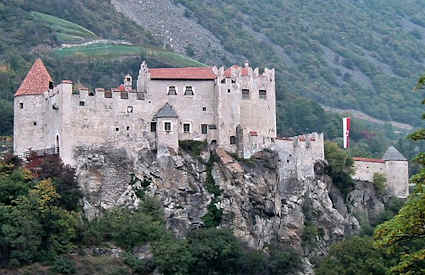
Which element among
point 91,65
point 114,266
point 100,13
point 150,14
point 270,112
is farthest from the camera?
point 150,14

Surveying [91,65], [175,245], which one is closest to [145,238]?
[175,245]

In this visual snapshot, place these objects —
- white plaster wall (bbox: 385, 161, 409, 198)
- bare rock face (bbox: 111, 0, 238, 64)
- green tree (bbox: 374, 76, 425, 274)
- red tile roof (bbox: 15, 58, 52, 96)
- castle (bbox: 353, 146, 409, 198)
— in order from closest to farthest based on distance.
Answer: green tree (bbox: 374, 76, 425, 274) < red tile roof (bbox: 15, 58, 52, 96) < castle (bbox: 353, 146, 409, 198) < white plaster wall (bbox: 385, 161, 409, 198) < bare rock face (bbox: 111, 0, 238, 64)

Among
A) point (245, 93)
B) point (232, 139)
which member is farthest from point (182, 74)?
point (232, 139)

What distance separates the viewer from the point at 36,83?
8762 cm

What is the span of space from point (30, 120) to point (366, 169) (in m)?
32.3

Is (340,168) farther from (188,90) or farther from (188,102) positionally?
(188,90)

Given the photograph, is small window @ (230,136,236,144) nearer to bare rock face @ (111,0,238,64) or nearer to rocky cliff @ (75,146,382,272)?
rocky cliff @ (75,146,382,272)

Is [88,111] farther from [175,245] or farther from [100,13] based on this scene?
[100,13]

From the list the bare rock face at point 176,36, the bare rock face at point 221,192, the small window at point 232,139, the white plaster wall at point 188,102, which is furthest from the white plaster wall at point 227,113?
the bare rock face at point 176,36

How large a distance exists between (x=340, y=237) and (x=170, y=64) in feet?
231

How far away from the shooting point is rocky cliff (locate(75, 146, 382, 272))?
83250 mm

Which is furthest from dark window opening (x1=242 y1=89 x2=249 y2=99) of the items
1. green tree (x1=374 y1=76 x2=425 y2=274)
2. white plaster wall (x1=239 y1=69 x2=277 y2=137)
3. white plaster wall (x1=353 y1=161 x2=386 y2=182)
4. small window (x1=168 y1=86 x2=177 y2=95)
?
green tree (x1=374 y1=76 x2=425 y2=274)

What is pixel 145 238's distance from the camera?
80812 millimetres

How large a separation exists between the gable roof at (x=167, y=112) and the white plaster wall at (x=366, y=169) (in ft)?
68.2
